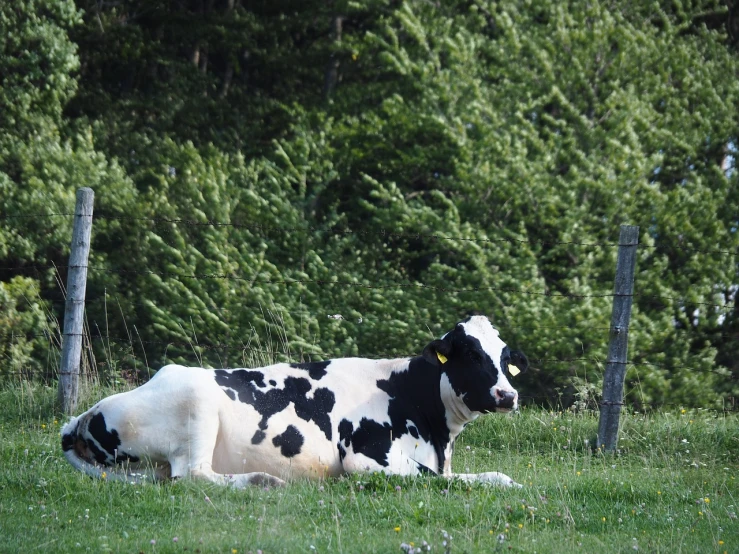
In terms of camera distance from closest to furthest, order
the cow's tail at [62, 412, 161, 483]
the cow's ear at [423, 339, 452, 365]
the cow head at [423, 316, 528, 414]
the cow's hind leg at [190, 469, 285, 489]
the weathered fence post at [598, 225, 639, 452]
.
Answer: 1. the cow's hind leg at [190, 469, 285, 489]
2. the cow's tail at [62, 412, 161, 483]
3. the cow head at [423, 316, 528, 414]
4. the cow's ear at [423, 339, 452, 365]
5. the weathered fence post at [598, 225, 639, 452]

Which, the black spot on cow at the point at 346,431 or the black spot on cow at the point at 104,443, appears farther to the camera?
the black spot on cow at the point at 346,431

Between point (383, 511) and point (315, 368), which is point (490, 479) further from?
point (315, 368)

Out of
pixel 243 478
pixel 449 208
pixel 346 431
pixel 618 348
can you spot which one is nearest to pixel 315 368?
pixel 346 431

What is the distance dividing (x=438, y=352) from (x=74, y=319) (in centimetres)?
314

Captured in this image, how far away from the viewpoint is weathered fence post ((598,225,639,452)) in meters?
7.07

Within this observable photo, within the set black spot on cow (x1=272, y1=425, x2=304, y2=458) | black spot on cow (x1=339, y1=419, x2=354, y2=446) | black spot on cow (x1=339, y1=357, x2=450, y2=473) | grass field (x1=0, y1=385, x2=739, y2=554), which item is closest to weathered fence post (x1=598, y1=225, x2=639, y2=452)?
grass field (x1=0, y1=385, x2=739, y2=554)

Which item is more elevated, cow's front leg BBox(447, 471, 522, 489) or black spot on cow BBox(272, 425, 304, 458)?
black spot on cow BBox(272, 425, 304, 458)

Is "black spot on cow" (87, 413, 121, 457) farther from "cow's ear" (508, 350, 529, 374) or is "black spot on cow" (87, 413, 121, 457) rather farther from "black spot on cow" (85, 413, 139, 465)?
"cow's ear" (508, 350, 529, 374)

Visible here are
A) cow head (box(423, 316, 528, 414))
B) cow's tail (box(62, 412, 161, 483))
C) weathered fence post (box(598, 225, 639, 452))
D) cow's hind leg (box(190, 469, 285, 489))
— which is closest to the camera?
cow's hind leg (box(190, 469, 285, 489))

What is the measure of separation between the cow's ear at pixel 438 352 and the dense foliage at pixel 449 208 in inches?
210

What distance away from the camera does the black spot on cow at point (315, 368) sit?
238 inches

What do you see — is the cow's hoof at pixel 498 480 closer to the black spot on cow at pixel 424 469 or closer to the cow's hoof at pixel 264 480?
the black spot on cow at pixel 424 469

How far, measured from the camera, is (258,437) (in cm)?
567

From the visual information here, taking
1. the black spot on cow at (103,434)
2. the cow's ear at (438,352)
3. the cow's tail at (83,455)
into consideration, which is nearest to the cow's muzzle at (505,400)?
the cow's ear at (438,352)
